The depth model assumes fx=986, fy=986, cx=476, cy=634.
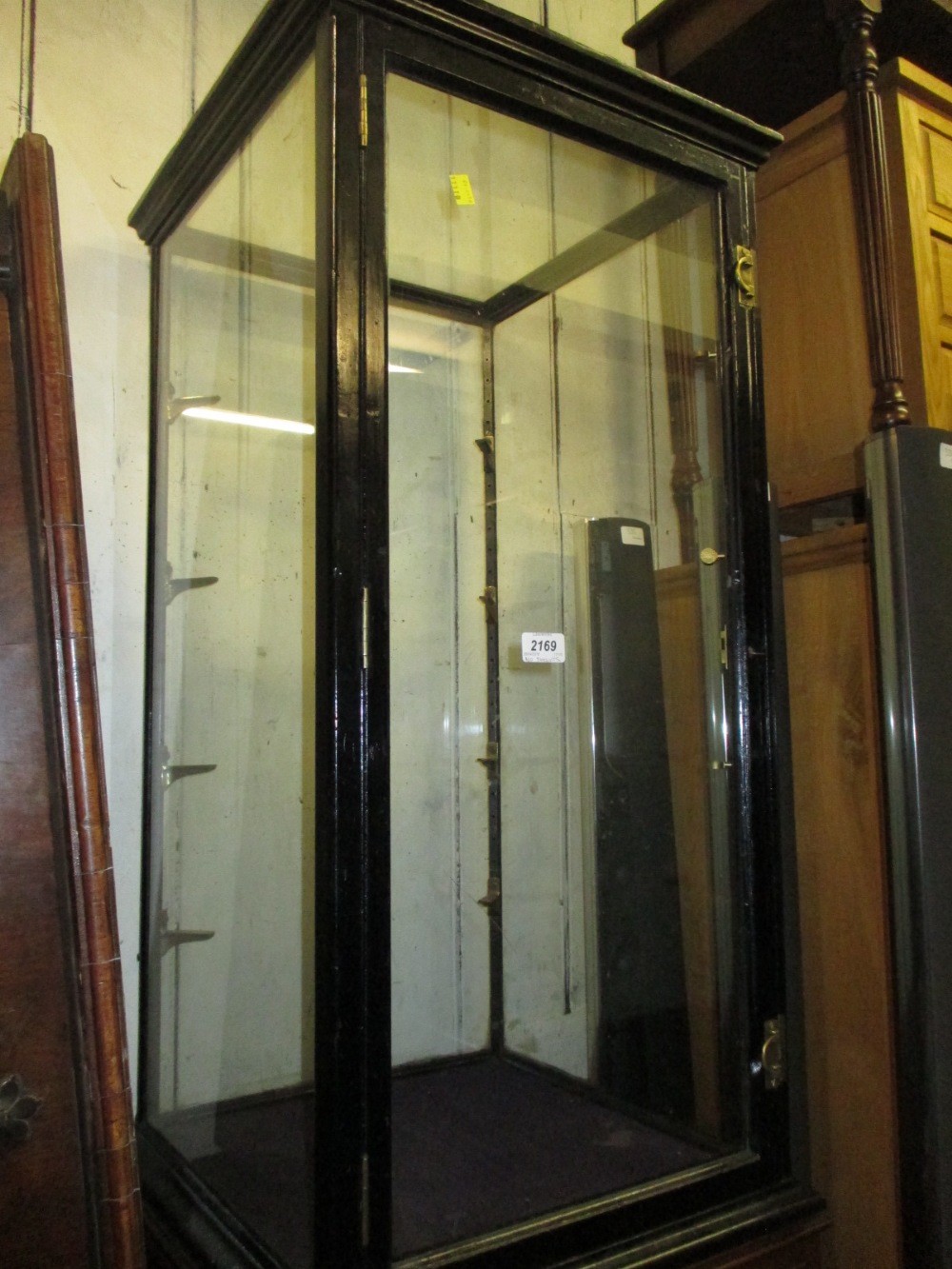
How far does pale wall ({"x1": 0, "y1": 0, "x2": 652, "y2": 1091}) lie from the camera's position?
111 centimetres

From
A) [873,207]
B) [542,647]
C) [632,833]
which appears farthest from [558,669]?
[873,207]

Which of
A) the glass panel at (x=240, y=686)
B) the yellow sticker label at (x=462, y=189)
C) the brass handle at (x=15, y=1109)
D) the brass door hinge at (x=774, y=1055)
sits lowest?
the brass door hinge at (x=774, y=1055)

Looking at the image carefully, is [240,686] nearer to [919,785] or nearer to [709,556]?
[709,556]

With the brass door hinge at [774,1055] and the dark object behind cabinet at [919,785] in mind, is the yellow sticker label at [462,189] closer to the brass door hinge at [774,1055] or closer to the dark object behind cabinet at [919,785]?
the dark object behind cabinet at [919,785]

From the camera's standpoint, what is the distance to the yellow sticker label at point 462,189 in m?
0.98

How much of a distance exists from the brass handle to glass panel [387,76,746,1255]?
316 mm

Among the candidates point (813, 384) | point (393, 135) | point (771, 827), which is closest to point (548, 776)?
point (771, 827)

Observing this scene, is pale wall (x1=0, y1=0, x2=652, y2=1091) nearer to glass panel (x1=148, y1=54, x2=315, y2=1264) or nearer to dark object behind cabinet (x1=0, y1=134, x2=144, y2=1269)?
glass panel (x1=148, y1=54, x2=315, y2=1264)

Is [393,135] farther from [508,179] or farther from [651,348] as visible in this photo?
[651,348]

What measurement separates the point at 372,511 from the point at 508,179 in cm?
49

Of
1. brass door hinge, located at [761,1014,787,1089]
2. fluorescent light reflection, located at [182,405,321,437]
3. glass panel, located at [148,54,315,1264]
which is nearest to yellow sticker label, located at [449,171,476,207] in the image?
glass panel, located at [148,54,315,1264]

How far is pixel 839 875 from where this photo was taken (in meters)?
1.10

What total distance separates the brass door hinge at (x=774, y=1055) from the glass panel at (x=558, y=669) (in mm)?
26

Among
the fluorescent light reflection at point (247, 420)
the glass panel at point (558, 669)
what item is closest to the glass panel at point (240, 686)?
the fluorescent light reflection at point (247, 420)
